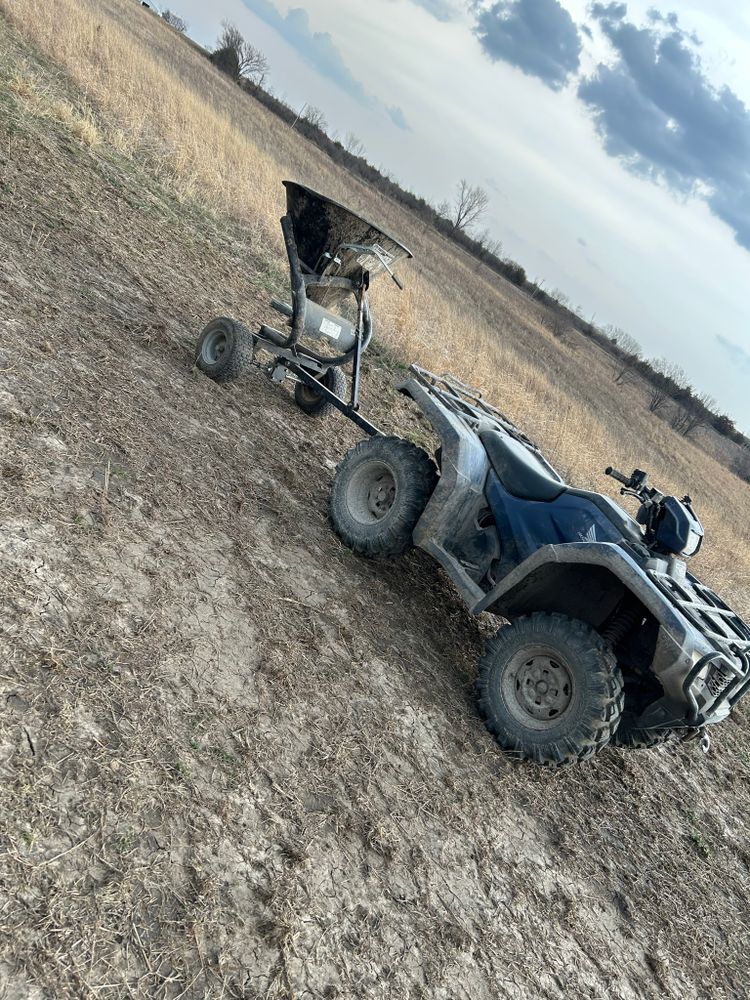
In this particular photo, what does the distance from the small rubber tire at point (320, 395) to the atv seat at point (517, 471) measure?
1919 millimetres

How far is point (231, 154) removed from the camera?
12648 mm

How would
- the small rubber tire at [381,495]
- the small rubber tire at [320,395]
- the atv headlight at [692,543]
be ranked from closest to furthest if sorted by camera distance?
the atv headlight at [692,543], the small rubber tire at [381,495], the small rubber tire at [320,395]

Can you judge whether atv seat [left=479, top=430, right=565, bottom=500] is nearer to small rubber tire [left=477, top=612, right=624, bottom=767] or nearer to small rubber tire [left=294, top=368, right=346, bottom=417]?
small rubber tire [left=477, top=612, right=624, bottom=767]

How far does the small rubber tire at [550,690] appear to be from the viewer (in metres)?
3.71

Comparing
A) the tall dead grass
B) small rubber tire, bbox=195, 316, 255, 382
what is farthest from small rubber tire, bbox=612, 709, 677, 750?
the tall dead grass

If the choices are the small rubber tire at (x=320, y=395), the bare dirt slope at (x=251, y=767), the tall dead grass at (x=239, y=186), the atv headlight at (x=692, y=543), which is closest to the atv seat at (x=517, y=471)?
the atv headlight at (x=692, y=543)

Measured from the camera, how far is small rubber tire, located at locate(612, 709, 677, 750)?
421 centimetres

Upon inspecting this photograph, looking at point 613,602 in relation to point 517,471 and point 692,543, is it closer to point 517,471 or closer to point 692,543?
point 692,543

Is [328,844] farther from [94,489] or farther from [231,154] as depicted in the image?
[231,154]

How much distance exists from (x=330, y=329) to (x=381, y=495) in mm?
1670

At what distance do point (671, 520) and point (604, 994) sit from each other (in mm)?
2317

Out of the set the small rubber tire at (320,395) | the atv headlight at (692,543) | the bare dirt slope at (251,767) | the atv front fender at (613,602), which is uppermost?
the atv headlight at (692,543)

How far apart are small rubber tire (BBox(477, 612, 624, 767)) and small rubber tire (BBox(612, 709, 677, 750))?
0.39 metres

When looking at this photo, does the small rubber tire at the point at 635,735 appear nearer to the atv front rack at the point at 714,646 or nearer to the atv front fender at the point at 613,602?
the atv front fender at the point at 613,602
